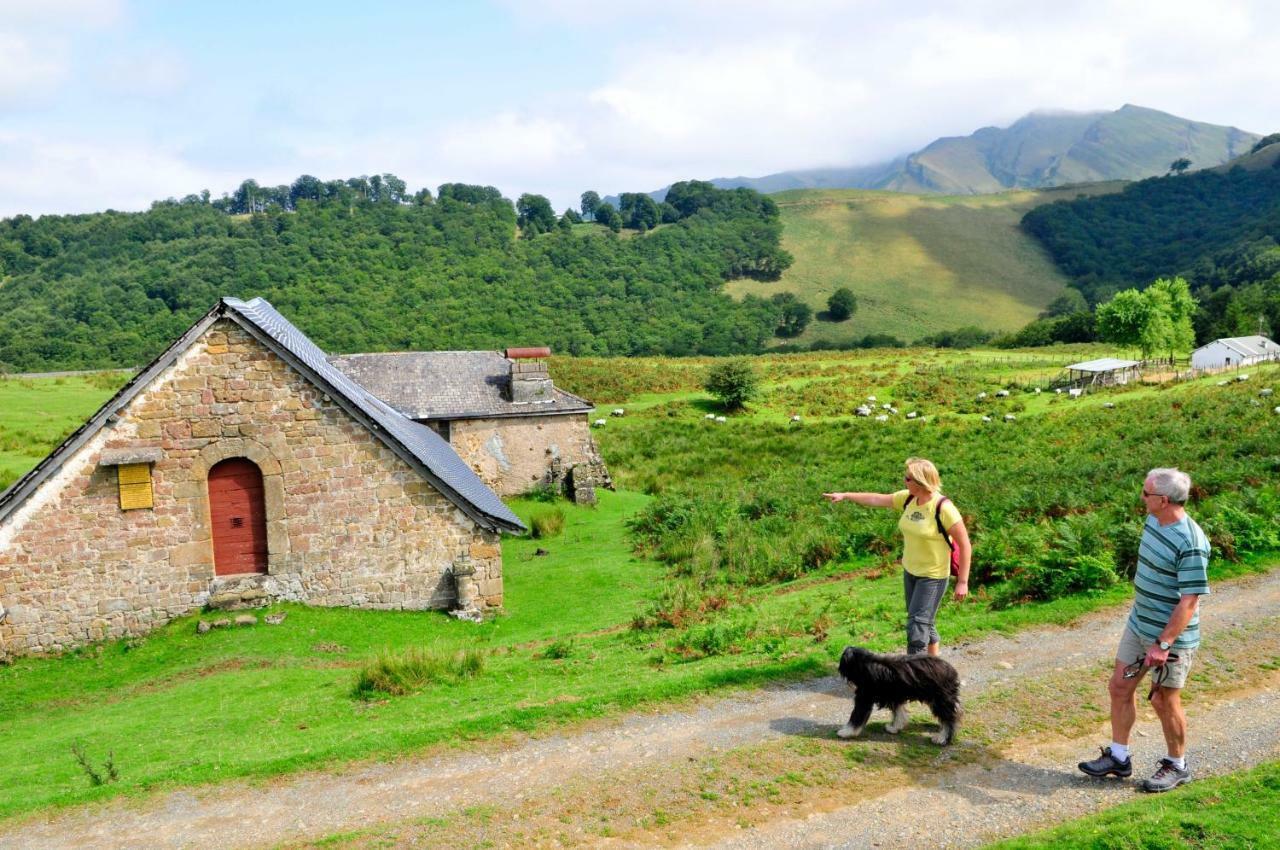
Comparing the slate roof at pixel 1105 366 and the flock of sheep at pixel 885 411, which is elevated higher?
the slate roof at pixel 1105 366

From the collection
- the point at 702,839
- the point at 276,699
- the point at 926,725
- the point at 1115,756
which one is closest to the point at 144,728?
the point at 276,699

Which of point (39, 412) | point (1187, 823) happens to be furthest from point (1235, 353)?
point (39, 412)

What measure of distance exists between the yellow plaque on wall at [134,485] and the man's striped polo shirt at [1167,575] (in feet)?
45.9

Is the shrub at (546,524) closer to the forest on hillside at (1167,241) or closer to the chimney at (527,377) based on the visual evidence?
the chimney at (527,377)

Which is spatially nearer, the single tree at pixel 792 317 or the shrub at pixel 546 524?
the shrub at pixel 546 524

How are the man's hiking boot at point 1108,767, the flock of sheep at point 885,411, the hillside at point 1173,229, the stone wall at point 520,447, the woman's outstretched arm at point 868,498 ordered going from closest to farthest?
the man's hiking boot at point 1108,767 < the woman's outstretched arm at point 868,498 < the stone wall at point 520,447 < the flock of sheep at point 885,411 < the hillside at point 1173,229

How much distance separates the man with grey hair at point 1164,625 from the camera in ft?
20.6

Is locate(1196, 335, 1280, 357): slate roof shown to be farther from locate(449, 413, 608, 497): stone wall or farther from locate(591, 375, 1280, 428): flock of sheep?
locate(449, 413, 608, 497): stone wall

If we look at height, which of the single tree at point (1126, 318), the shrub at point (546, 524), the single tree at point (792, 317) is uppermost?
the single tree at point (792, 317)

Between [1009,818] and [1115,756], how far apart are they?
44.7 inches

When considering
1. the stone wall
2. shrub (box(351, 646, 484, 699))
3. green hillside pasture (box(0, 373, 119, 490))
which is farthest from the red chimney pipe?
shrub (box(351, 646, 484, 699))

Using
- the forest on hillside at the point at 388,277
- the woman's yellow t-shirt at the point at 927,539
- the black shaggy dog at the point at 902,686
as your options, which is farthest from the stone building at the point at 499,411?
the forest on hillside at the point at 388,277

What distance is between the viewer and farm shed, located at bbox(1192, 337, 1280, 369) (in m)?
59.9

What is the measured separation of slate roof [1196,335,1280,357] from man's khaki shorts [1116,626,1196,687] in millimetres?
66733
